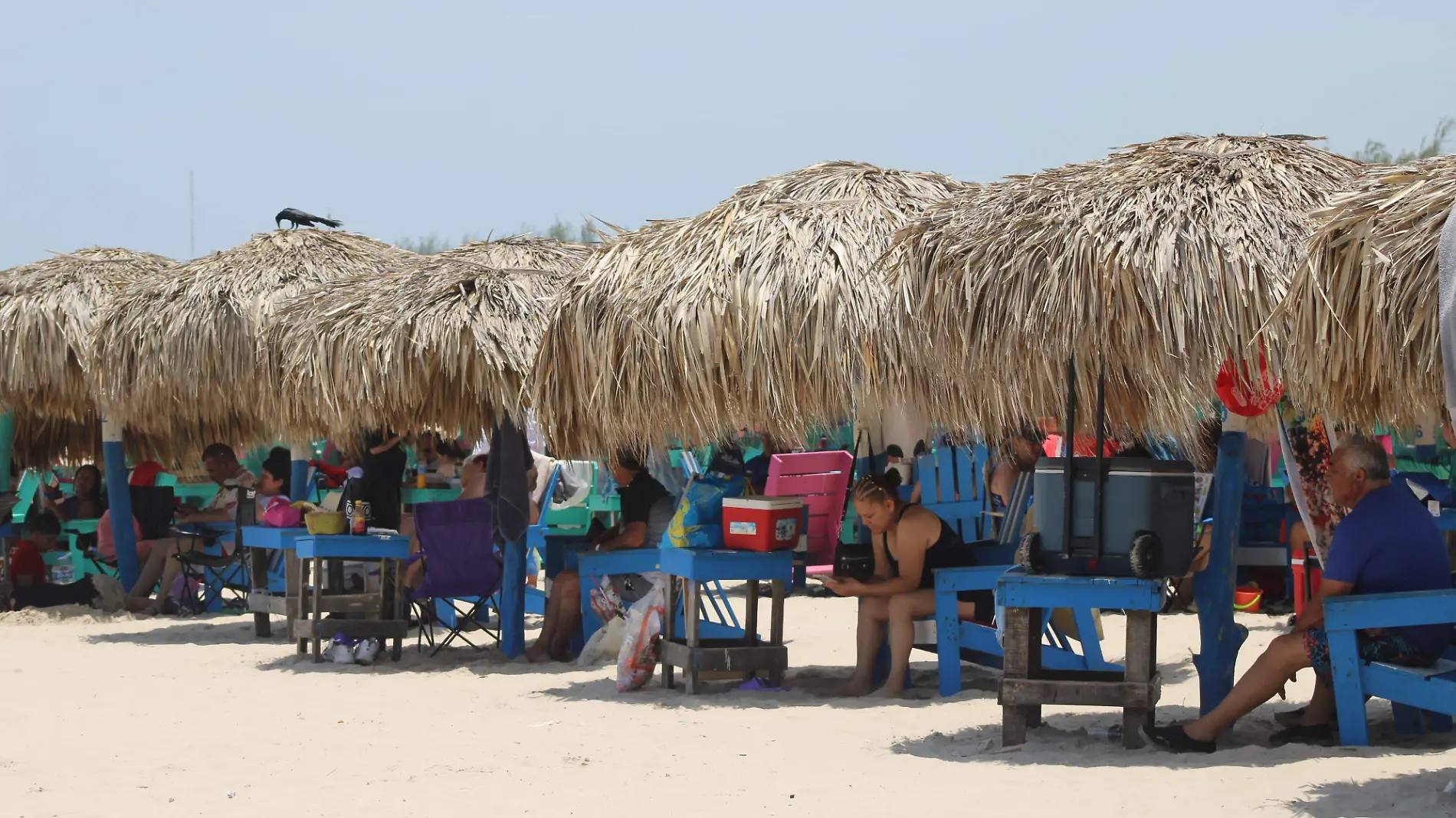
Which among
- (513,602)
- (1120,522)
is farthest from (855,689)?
(513,602)

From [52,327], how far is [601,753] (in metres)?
7.52

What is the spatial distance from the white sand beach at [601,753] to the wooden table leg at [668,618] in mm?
143

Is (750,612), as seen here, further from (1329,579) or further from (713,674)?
(1329,579)

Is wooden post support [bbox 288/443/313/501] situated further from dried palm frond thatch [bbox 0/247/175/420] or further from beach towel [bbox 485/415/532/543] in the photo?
beach towel [bbox 485/415/532/543]

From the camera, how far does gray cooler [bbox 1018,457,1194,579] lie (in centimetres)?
524

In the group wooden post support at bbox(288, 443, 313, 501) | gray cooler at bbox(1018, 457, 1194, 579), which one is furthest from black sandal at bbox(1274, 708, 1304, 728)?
wooden post support at bbox(288, 443, 313, 501)

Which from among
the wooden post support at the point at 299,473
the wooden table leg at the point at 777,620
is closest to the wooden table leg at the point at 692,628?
the wooden table leg at the point at 777,620

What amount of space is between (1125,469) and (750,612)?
8.06ft

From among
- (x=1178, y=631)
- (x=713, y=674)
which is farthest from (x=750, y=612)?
(x=1178, y=631)

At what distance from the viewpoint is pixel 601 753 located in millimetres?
5734

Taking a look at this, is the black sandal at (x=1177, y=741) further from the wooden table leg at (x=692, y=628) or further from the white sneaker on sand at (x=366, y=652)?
the white sneaker on sand at (x=366, y=652)

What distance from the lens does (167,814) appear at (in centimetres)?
483

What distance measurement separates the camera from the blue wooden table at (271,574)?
9.65 metres

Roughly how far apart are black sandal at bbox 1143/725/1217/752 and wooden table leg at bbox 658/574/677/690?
268 cm
